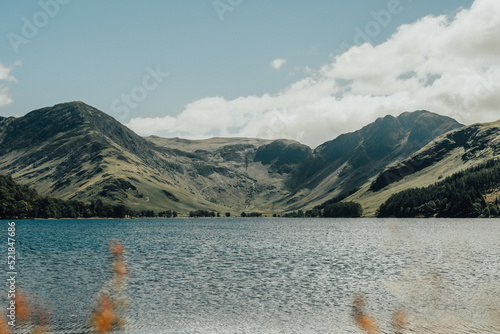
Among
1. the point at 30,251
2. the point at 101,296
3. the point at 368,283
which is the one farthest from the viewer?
the point at 30,251

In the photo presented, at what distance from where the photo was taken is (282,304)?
43.4 meters

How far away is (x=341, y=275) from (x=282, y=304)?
70.0 feet

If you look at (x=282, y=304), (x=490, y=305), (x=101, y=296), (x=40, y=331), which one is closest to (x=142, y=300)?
(x=101, y=296)

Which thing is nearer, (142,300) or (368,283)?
(142,300)

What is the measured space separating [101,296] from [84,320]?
11600 mm

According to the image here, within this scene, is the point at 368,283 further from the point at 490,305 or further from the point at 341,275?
the point at 490,305

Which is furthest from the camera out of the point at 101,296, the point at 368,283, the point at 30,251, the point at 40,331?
the point at 30,251

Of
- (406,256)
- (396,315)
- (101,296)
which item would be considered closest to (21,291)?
(101,296)

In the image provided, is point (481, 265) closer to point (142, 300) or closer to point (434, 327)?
point (434, 327)

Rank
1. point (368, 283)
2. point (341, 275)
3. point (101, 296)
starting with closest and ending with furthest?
point (101, 296)
point (368, 283)
point (341, 275)

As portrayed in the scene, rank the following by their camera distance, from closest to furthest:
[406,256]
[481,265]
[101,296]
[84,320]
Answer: [84,320] < [101,296] < [481,265] < [406,256]

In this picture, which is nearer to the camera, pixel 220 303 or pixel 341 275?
pixel 220 303

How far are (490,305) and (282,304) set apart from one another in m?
22.1

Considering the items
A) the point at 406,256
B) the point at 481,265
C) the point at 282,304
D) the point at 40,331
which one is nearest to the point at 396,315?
the point at 282,304
